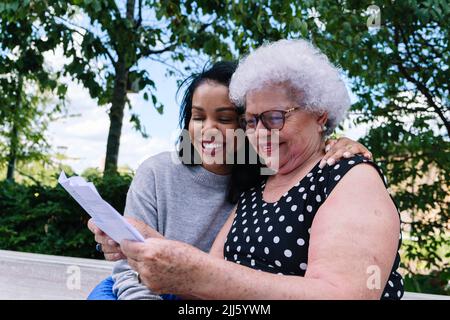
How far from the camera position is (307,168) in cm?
179

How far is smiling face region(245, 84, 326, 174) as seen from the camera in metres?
1.77

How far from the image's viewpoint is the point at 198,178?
7.12 ft

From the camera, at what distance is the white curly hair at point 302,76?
176 centimetres

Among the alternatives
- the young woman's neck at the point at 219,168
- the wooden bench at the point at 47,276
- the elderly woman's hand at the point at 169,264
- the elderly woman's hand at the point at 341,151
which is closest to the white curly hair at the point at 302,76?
the elderly woman's hand at the point at 341,151

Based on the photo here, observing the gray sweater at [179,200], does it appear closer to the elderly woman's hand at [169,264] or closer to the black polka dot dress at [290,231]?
the black polka dot dress at [290,231]

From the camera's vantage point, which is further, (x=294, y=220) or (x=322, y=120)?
(x=322, y=120)

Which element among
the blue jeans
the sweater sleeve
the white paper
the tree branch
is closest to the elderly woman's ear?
the sweater sleeve

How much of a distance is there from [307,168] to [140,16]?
4.91 metres

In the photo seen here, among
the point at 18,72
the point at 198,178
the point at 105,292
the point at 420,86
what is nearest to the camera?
the point at 105,292

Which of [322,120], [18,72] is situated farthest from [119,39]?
[322,120]

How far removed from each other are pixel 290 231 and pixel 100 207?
22.6 inches

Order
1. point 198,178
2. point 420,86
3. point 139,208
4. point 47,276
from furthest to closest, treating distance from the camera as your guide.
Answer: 1. point 420,86
2. point 47,276
3. point 198,178
4. point 139,208

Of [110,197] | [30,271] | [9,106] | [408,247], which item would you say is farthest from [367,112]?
[9,106]

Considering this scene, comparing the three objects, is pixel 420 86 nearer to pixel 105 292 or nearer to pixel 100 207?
pixel 105 292
